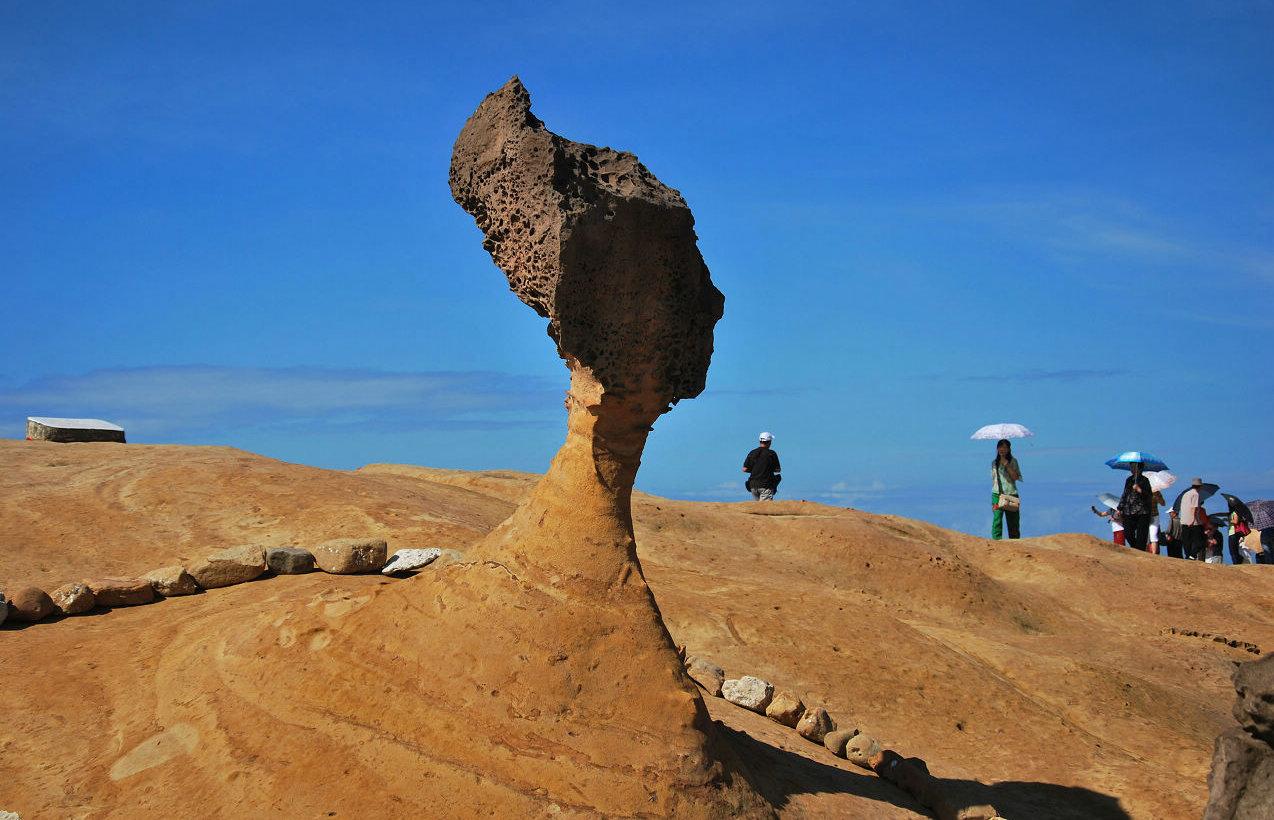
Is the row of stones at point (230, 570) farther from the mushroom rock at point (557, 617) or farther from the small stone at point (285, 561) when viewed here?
the mushroom rock at point (557, 617)

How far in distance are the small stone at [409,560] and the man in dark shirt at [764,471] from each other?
24.3 feet

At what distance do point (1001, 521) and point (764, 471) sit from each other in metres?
3.23

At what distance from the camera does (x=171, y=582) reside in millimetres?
6691

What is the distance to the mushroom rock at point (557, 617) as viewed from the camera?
4.35 metres

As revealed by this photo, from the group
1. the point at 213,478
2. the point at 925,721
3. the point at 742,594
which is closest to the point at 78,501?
the point at 213,478

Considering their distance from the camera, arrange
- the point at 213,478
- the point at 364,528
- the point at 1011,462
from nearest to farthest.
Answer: the point at 364,528
the point at 213,478
the point at 1011,462

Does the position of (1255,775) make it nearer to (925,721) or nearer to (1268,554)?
(925,721)

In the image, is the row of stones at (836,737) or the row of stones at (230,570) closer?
the row of stones at (836,737)

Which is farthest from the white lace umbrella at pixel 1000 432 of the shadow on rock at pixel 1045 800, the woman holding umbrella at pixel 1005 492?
the shadow on rock at pixel 1045 800

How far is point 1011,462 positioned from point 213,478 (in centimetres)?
966

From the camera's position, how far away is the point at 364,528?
27.8 ft

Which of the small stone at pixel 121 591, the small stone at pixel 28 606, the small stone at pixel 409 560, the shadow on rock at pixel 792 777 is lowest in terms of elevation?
the shadow on rock at pixel 792 777

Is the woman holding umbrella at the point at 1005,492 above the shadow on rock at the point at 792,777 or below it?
above

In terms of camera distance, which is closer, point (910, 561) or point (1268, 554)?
point (910, 561)
